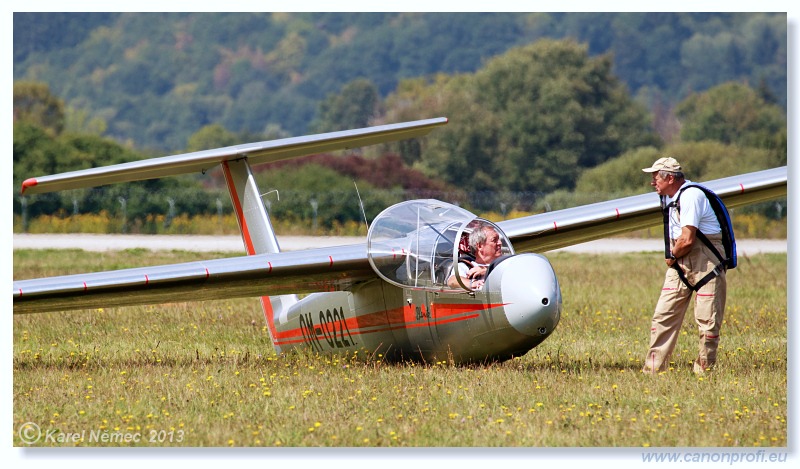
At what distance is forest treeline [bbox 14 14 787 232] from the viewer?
4894 centimetres

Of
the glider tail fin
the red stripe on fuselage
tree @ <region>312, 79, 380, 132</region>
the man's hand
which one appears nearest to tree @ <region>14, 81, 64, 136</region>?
tree @ <region>312, 79, 380, 132</region>

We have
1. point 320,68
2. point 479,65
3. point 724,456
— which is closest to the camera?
point 724,456

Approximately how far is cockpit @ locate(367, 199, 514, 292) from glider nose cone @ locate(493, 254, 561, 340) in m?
0.44

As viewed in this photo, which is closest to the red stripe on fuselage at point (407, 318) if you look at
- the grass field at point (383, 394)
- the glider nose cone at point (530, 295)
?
the glider nose cone at point (530, 295)

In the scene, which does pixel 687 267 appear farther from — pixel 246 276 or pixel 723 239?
pixel 246 276

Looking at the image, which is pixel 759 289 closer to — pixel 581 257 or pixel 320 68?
pixel 581 257

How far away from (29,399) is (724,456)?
6865 millimetres

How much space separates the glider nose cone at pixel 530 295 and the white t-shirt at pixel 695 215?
1713mm

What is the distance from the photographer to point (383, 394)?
35.2 ft

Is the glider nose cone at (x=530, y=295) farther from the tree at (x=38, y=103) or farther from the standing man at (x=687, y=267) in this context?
the tree at (x=38, y=103)

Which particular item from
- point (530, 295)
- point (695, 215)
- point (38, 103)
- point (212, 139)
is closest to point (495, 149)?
point (38, 103)

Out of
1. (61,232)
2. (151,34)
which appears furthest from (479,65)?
(61,232)

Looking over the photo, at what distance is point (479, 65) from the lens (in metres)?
146

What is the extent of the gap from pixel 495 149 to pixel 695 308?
6508 centimetres
